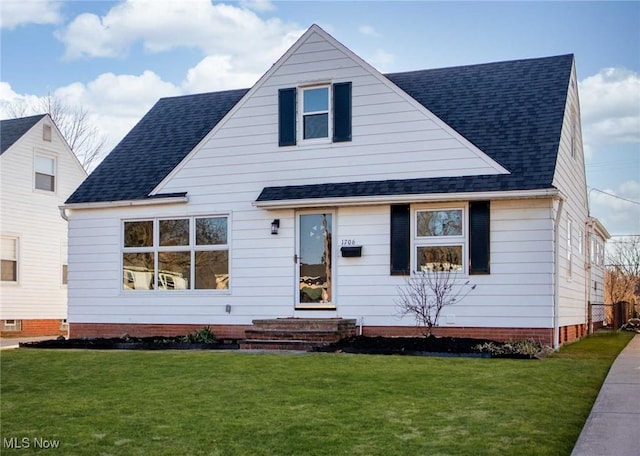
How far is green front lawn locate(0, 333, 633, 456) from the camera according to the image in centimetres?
569

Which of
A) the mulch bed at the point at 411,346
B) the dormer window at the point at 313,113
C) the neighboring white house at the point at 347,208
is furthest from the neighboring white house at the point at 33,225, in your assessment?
the mulch bed at the point at 411,346

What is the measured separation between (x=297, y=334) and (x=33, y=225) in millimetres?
13148

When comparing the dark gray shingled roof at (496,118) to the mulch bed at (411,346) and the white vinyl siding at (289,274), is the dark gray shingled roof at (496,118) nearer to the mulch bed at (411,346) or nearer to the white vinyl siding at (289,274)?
the white vinyl siding at (289,274)

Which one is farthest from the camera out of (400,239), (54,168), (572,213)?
(54,168)

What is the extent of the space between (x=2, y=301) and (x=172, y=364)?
44.1ft

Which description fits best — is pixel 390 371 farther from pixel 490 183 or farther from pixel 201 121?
pixel 201 121

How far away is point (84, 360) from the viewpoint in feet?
37.5

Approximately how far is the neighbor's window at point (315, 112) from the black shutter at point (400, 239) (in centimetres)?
232

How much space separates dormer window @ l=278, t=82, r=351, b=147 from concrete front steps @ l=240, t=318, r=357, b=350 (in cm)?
371

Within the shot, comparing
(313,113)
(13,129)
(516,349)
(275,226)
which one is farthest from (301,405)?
(13,129)

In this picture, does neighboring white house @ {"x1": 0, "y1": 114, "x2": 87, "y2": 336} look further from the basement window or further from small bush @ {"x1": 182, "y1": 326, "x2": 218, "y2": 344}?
small bush @ {"x1": 182, "y1": 326, "x2": 218, "y2": 344}

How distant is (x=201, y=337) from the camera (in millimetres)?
14359

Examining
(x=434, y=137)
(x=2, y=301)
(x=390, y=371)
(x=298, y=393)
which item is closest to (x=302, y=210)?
(x=434, y=137)

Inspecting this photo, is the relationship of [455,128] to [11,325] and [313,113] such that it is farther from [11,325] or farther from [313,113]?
[11,325]
